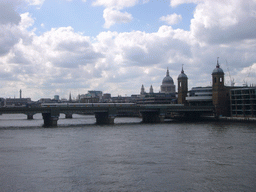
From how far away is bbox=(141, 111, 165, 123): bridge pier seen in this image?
467 feet

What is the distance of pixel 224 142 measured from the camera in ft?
217

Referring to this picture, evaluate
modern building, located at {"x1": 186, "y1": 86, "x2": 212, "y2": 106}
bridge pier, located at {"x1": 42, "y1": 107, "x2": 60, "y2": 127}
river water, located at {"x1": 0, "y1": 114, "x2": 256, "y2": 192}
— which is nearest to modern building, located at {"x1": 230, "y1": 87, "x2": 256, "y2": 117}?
modern building, located at {"x1": 186, "y1": 86, "x2": 212, "y2": 106}

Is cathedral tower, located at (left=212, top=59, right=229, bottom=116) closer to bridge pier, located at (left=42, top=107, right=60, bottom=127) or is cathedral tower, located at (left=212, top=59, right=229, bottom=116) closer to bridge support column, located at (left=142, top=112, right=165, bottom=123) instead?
bridge support column, located at (left=142, top=112, right=165, bottom=123)

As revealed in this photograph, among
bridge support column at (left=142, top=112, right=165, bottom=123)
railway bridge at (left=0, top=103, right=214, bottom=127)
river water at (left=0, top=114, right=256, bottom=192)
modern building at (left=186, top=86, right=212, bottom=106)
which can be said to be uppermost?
modern building at (left=186, top=86, right=212, bottom=106)

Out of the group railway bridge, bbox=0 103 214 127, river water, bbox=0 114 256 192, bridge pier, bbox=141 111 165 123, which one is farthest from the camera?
bridge pier, bbox=141 111 165 123

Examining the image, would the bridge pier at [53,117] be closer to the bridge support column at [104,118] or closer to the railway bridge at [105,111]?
the railway bridge at [105,111]

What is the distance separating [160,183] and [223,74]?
127922 mm

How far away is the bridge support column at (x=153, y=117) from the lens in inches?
5601

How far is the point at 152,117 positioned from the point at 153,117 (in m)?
0.85

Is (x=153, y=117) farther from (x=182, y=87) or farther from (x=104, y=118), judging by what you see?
(x=182, y=87)

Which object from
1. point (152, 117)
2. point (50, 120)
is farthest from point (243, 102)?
point (50, 120)

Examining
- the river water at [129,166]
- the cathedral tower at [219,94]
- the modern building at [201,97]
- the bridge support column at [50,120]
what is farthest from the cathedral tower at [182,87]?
the river water at [129,166]

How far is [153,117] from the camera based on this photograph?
148 metres

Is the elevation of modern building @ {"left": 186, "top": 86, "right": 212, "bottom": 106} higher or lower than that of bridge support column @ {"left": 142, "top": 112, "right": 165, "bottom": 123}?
higher
